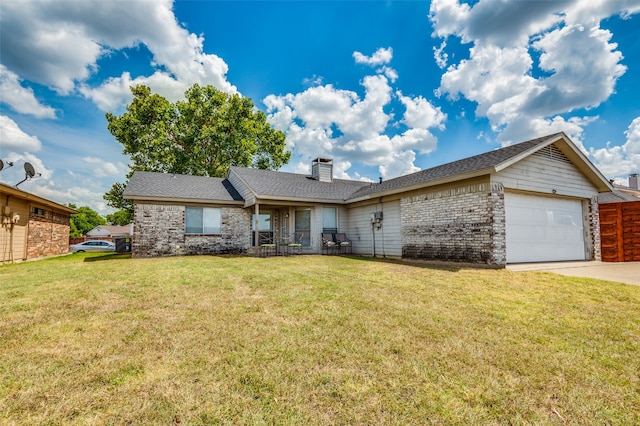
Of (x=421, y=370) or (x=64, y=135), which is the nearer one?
(x=421, y=370)

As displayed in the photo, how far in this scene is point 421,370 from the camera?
2527mm

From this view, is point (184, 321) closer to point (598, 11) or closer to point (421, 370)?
point (421, 370)

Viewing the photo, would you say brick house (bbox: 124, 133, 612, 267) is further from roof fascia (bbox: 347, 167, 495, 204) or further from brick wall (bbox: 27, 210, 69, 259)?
brick wall (bbox: 27, 210, 69, 259)

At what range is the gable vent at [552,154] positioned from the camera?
948cm

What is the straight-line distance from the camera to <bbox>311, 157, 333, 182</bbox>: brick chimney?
17.2 m

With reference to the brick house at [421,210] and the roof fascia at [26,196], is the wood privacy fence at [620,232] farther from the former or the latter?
the roof fascia at [26,196]

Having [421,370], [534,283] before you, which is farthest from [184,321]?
[534,283]

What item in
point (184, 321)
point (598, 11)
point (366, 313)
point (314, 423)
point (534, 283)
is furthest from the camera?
point (598, 11)

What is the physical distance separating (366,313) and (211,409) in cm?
254

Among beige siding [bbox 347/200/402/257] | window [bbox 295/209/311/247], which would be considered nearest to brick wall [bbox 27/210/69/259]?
window [bbox 295/209/311/247]

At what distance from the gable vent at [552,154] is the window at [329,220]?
27.6ft

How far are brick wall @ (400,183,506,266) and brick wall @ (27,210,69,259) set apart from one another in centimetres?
1768

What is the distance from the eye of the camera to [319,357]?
2.77 m

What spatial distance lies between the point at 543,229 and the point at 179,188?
14.8 meters
